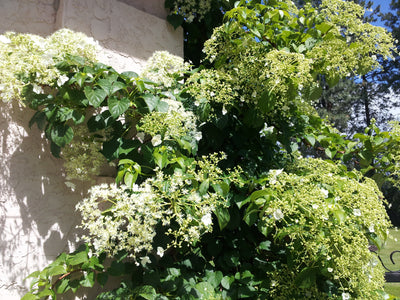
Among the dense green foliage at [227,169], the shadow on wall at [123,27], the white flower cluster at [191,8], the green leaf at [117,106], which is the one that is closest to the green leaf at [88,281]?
the dense green foliage at [227,169]

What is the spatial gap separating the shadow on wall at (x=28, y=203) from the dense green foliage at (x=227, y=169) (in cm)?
9

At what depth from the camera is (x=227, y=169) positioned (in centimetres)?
136

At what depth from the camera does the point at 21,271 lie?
4.45 ft

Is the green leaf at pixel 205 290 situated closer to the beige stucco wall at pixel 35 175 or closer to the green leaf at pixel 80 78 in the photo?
the beige stucco wall at pixel 35 175

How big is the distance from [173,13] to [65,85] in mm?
970

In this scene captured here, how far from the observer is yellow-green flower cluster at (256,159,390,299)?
3.83 feet

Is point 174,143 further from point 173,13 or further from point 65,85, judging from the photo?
point 173,13

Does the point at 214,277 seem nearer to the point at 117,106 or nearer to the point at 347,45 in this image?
the point at 117,106

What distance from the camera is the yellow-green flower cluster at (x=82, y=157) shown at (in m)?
1.44

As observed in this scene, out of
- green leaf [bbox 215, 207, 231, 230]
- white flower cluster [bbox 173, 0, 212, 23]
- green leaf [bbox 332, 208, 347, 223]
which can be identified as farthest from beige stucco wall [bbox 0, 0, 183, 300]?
green leaf [bbox 332, 208, 347, 223]

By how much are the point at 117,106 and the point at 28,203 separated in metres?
0.58

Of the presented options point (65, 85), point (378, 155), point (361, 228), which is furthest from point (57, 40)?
point (378, 155)

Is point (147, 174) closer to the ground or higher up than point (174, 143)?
closer to the ground

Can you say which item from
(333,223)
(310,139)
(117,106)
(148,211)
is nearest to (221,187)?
(148,211)
